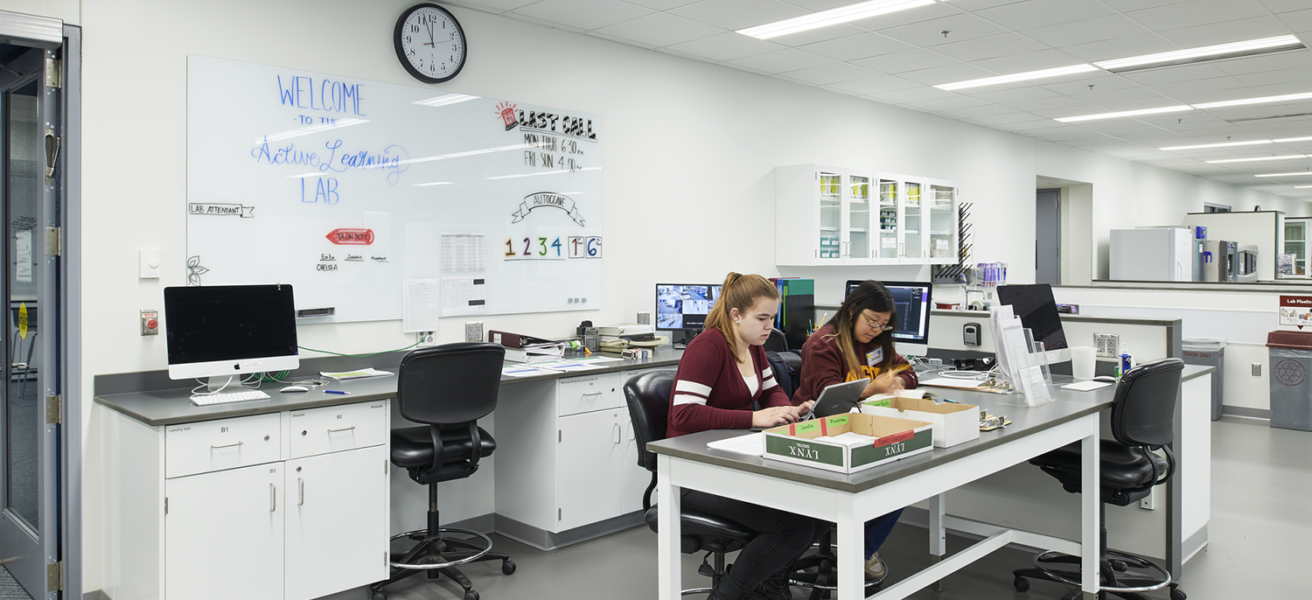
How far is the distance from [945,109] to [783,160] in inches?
82.4

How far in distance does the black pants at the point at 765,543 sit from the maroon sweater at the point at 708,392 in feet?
0.91

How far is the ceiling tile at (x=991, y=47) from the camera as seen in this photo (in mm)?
5052

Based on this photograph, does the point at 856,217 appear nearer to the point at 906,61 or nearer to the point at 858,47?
the point at 906,61

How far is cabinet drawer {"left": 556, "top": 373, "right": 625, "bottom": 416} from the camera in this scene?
3.84 meters

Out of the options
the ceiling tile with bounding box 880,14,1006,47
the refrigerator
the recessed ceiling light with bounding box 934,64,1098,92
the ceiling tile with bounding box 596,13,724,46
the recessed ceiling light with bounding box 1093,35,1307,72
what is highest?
the recessed ceiling light with bounding box 934,64,1098,92

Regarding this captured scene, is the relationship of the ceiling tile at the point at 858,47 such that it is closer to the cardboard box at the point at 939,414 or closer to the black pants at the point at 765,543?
the cardboard box at the point at 939,414

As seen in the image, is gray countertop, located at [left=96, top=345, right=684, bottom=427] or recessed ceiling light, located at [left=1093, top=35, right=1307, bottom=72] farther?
recessed ceiling light, located at [left=1093, top=35, right=1307, bottom=72]

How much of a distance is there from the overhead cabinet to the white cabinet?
11.7 feet

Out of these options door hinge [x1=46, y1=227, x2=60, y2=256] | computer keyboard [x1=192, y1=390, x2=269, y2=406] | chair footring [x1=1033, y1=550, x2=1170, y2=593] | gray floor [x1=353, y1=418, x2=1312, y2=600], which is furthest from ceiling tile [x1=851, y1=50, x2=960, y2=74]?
door hinge [x1=46, y1=227, x2=60, y2=256]

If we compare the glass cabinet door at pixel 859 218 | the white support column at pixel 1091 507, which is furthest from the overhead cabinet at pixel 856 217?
the white support column at pixel 1091 507

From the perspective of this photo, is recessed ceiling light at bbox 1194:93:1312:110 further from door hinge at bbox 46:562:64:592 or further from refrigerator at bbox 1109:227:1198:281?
door hinge at bbox 46:562:64:592

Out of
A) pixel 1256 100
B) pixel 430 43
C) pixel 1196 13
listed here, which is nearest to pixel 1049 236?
pixel 1256 100

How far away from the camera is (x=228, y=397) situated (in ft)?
9.88

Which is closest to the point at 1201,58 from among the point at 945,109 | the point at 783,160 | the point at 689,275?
the point at 945,109
